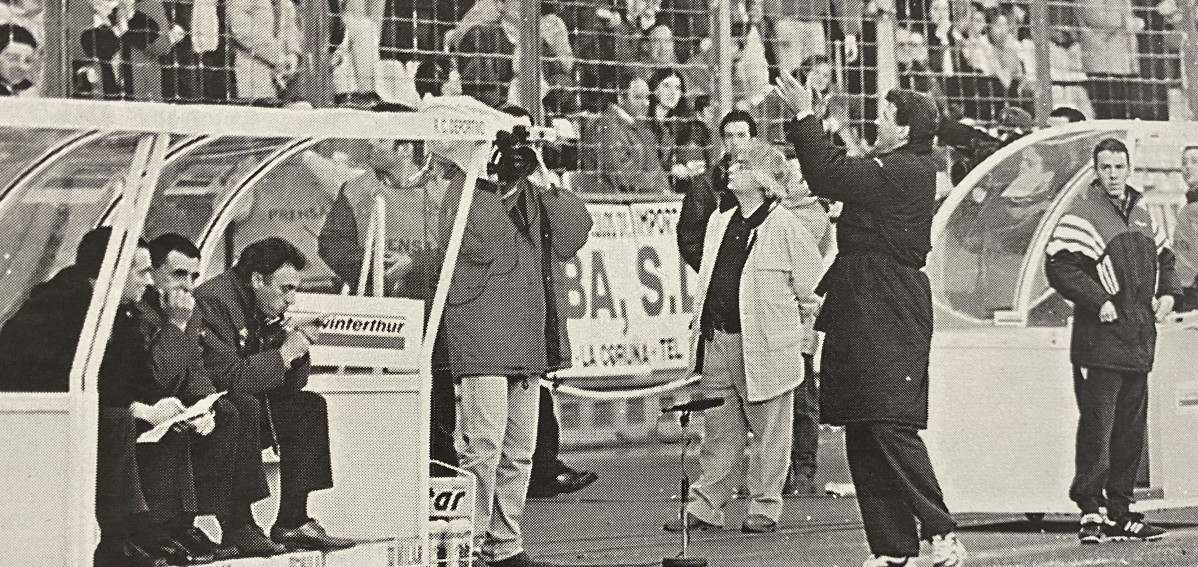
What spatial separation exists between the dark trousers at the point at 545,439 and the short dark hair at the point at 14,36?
1514 millimetres

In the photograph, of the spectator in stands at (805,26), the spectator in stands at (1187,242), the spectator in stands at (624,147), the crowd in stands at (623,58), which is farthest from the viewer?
the spectator in stands at (1187,242)

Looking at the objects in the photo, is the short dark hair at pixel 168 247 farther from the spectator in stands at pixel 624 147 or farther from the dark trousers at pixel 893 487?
the dark trousers at pixel 893 487

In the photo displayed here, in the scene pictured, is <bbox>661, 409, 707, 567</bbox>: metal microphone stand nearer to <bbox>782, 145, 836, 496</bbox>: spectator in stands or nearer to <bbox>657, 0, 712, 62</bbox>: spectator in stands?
<bbox>782, 145, 836, 496</bbox>: spectator in stands

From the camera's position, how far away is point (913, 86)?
344 centimetres

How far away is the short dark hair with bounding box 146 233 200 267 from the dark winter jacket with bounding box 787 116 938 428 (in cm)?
159

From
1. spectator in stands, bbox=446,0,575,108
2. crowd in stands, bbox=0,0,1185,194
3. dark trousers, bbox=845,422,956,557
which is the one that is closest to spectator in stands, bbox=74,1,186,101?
crowd in stands, bbox=0,0,1185,194

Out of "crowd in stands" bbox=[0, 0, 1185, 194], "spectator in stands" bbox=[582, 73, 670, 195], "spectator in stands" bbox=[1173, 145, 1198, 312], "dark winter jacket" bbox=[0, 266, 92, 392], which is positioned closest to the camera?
"dark winter jacket" bbox=[0, 266, 92, 392]

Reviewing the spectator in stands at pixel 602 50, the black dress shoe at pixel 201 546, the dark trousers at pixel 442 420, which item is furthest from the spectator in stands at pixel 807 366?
the black dress shoe at pixel 201 546

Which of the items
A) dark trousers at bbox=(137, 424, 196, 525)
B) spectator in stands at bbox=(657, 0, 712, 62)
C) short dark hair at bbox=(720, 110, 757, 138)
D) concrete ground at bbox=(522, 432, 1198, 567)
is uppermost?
spectator in stands at bbox=(657, 0, 712, 62)

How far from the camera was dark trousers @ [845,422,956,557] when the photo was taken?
11.1ft

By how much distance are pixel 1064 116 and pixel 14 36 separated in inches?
109

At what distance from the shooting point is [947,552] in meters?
3.41

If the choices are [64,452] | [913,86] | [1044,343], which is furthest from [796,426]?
[64,452]

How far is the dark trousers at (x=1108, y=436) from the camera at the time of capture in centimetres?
354
